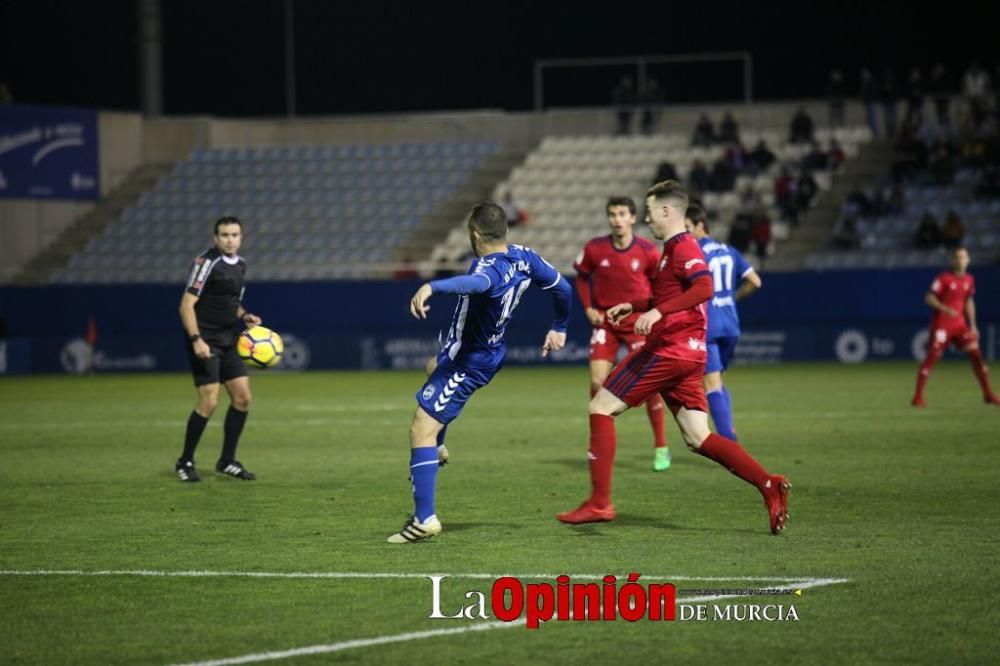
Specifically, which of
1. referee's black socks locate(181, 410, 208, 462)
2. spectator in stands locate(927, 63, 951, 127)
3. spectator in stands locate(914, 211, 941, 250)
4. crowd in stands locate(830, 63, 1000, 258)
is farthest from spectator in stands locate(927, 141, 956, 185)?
referee's black socks locate(181, 410, 208, 462)

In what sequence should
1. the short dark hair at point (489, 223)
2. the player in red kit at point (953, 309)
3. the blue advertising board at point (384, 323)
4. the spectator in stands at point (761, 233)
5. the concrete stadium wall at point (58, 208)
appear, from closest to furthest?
the short dark hair at point (489, 223)
the player in red kit at point (953, 309)
the blue advertising board at point (384, 323)
the spectator in stands at point (761, 233)
the concrete stadium wall at point (58, 208)

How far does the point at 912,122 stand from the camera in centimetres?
3812

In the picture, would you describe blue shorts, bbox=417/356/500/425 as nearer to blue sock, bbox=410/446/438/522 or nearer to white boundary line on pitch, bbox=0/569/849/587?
blue sock, bbox=410/446/438/522

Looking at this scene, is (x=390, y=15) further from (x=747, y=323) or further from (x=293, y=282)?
(x=747, y=323)

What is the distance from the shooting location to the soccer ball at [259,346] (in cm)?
1338

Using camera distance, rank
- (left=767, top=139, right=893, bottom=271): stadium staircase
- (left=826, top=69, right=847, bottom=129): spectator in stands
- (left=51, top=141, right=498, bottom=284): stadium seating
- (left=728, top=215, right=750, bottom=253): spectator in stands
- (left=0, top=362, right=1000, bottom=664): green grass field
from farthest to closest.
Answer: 1. (left=51, top=141, right=498, bottom=284): stadium seating
2. (left=826, top=69, right=847, bottom=129): spectator in stands
3. (left=767, top=139, right=893, bottom=271): stadium staircase
4. (left=728, top=215, right=750, bottom=253): spectator in stands
5. (left=0, top=362, right=1000, bottom=664): green grass field

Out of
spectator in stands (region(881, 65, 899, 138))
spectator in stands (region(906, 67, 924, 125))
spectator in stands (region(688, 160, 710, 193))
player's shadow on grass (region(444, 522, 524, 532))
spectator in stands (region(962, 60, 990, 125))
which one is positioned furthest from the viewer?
spectator in stands (region(881, 65, 899, 138))

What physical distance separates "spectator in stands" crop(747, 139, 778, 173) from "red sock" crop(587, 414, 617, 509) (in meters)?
29.5

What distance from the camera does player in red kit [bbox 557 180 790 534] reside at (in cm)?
986

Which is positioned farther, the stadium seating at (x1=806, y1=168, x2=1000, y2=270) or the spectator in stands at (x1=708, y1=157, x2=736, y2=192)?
the spectator in stands at (x1=708, y1=157, x2=736, y2=192)

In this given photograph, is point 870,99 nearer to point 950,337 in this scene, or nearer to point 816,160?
point 816,160

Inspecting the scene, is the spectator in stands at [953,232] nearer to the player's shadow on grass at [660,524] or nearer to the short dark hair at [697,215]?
the short dark hair at [697,215]

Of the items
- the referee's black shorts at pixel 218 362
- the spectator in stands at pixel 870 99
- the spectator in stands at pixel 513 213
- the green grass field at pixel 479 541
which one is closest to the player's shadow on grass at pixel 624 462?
the green grass field at pixel 479 541

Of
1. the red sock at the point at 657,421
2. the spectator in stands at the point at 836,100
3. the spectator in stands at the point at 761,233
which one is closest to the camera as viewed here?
the red sock at the point at 657,421
